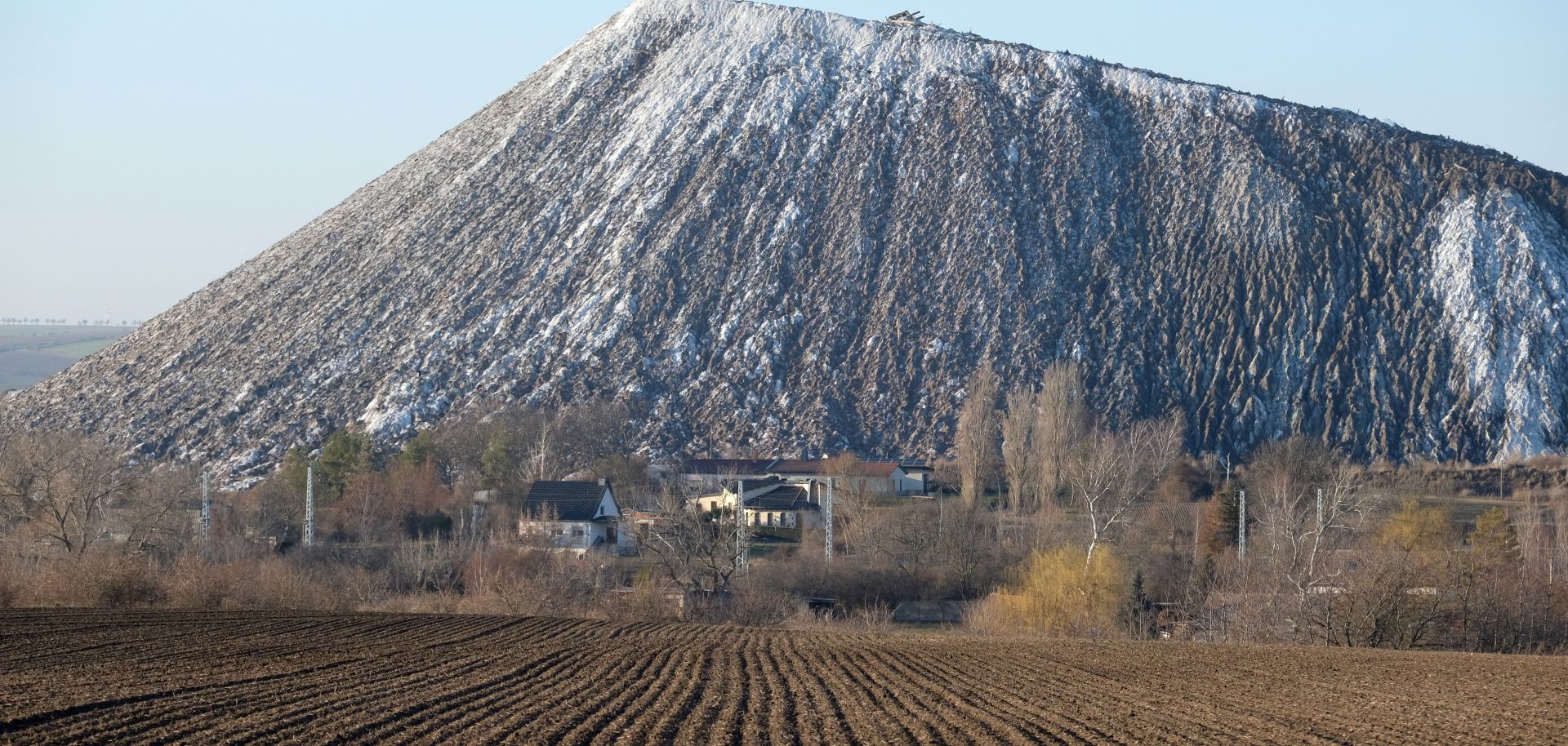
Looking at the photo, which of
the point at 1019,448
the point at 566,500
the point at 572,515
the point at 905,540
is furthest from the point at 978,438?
the point at 572,515

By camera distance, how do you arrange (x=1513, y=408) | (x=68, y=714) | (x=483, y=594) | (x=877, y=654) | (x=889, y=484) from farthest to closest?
(x=1513, y=408) → (x=889, y=484) → (x=483, y=594) → (x=877, y=654) → (x=68, y=714)

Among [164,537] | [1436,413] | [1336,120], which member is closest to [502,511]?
[164,537]

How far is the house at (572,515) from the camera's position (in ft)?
182

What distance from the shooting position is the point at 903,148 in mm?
90750

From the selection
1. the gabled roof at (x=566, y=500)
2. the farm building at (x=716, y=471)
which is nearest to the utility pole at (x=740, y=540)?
the gabled roof at (x=566, y=500)

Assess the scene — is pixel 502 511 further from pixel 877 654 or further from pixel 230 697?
pixel 230 697

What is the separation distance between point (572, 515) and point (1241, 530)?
2510cm

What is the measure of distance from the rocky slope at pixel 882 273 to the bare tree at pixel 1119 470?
419 cm

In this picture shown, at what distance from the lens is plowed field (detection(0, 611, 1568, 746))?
58.5 ft

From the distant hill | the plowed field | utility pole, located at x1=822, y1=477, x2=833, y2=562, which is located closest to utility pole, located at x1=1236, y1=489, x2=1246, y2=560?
utility pole, located at x1=822, y1=477, x2=833, y2=562

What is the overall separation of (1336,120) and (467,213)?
55.2m

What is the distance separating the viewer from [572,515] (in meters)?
57.5

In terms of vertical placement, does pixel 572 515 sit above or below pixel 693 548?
above

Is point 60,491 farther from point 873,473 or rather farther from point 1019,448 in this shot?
point 1019,448
